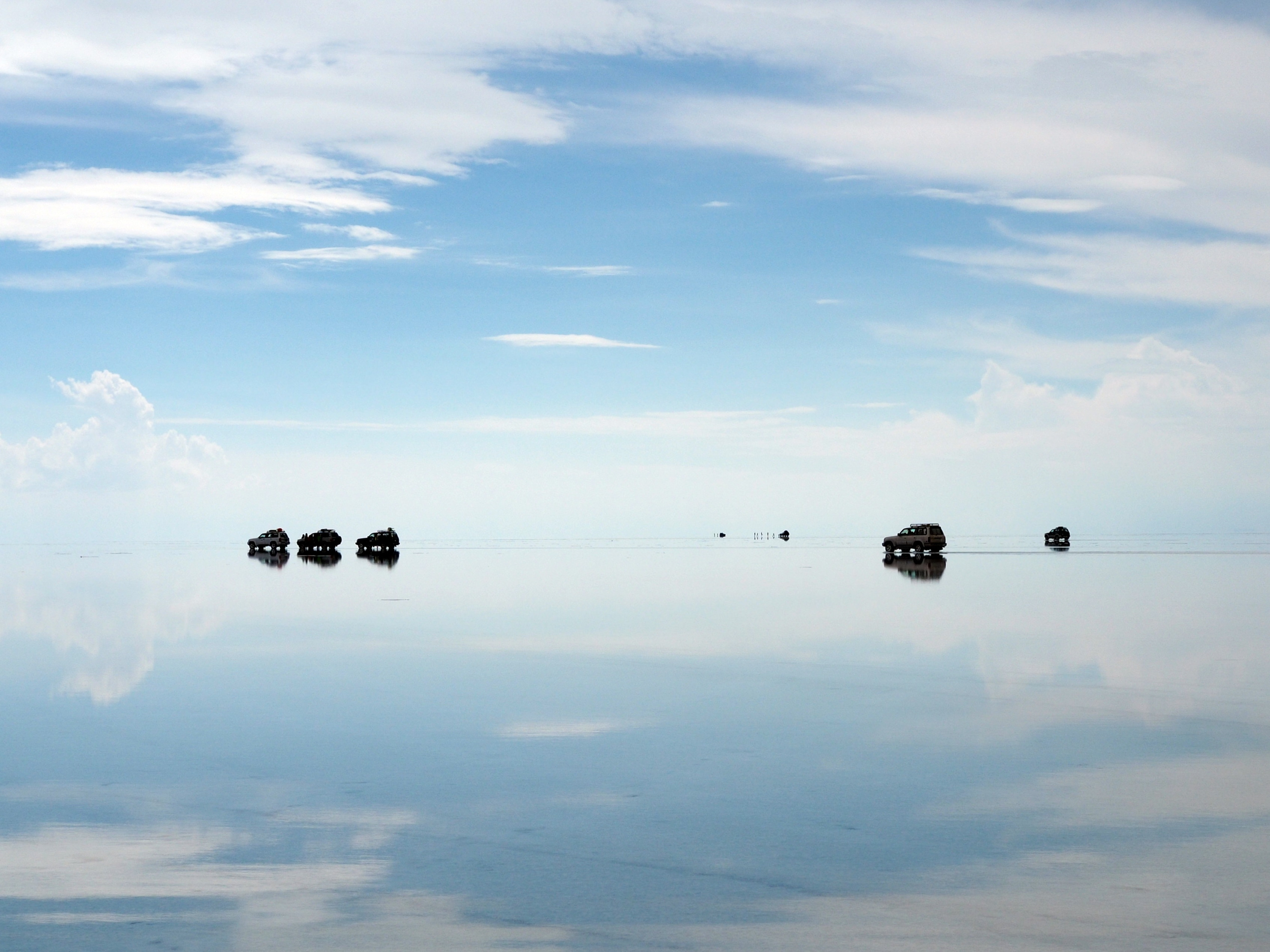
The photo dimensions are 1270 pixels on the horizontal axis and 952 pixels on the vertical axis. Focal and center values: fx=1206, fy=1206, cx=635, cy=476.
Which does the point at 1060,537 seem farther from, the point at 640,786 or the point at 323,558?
the point at 640,786

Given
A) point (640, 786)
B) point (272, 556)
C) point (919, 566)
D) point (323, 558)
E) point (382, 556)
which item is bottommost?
point (640, 786)

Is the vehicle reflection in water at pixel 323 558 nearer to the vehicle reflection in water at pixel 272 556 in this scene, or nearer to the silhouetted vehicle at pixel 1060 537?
the vehicle reflection in water at pixel 272 556

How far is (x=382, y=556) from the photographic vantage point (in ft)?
A: 356

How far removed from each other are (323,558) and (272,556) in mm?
10568

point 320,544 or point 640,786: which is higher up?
point 320,544

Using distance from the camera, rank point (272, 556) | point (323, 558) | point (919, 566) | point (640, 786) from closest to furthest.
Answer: point (640, 786), point (919, 566), point (323, 558), point (272, 556)

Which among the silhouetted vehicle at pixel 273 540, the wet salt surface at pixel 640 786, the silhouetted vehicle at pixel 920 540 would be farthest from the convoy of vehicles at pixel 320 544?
the wet salt surface at pixel 640 786

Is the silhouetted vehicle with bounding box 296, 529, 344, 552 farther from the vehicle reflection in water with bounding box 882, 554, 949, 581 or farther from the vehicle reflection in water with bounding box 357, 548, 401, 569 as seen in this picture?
the vehicle reflection in water with bounding box 882, 554, 949, 581

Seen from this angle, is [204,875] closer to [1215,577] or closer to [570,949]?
[570,949]

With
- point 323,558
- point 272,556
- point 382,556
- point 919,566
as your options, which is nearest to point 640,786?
point 919,566

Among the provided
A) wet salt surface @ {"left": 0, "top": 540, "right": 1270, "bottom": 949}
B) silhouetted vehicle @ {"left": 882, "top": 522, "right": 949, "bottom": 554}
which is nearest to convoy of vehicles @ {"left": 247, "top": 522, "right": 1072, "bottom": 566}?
silhouetted vehicle @ {"left": 882, "top": 522, "right": 949, "bottom": 554}

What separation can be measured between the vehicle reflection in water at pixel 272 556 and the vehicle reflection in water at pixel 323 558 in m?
1.54

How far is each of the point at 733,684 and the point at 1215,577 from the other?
46.9 metres

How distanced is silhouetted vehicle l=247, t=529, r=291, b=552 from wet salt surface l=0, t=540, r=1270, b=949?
9257cm
